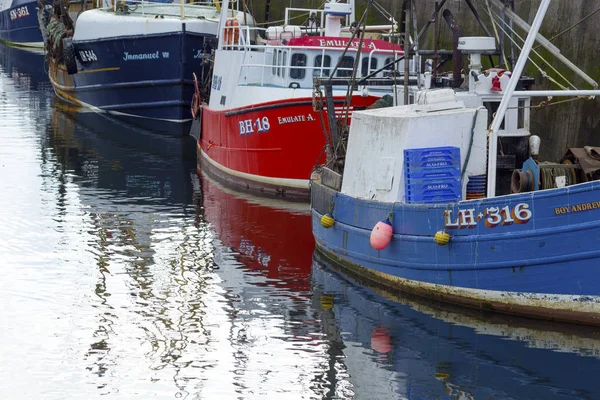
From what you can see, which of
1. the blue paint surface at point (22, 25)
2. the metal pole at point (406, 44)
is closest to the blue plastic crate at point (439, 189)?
the metal pole at point (406, 44)

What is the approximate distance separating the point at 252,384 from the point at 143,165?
14.7m

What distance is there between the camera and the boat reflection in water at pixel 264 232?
49.4 feet

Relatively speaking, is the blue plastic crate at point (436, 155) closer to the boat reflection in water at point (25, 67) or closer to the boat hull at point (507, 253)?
the boat hull at point (507, 253)

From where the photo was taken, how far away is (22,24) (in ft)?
195

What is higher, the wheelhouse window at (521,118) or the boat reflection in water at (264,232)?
the wheelhouse window at (521,118)

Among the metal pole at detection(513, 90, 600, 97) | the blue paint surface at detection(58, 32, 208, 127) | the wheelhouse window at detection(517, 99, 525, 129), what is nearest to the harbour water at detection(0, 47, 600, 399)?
the metal pole at detection(513, 90, 600, 97)

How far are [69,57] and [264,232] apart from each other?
18312mm

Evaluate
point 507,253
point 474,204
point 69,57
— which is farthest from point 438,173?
point 69,57

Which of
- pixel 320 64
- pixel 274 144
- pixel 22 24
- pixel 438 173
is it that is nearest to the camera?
pixel 438 173

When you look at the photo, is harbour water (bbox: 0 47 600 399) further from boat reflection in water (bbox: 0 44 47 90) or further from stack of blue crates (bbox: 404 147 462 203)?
boat reflection in water (bbox: 0 44 47 90)

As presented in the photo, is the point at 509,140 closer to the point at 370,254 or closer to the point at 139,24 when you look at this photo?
the point at 370,254

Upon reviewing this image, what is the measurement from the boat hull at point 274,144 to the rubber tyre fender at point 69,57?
12478mm

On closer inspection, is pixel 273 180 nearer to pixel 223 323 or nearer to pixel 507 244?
pixel 223 323

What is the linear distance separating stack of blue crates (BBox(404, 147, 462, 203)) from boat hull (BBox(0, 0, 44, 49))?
47607mm
